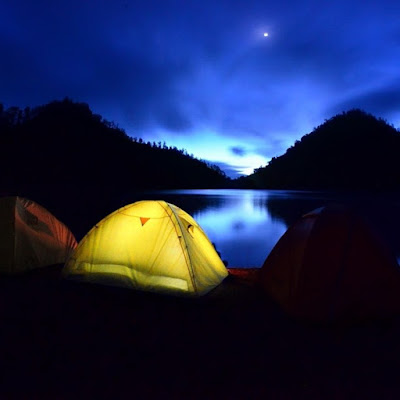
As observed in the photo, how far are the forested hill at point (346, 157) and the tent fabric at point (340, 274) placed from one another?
151m

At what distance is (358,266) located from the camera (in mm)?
4969

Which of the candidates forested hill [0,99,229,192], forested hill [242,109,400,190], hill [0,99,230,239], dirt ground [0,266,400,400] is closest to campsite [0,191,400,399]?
dirt ground [0,266,400,400]

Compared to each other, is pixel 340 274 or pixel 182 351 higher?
pixel 340 274

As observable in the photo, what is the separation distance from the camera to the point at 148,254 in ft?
20.1

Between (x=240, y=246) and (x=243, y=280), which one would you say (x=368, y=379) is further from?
(x=240, y=246)

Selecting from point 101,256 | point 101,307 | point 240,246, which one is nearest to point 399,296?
point 101,307

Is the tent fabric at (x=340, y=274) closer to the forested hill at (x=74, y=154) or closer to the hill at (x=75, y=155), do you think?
the hill at (x=75, y=155)

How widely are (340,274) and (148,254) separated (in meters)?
3.54

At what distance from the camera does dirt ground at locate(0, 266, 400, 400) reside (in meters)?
3.28

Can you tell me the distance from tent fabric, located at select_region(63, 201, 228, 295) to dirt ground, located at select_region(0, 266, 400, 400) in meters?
0.36

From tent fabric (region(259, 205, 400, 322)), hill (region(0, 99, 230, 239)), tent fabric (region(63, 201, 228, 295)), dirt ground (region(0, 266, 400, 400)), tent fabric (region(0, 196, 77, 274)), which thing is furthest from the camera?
hill (region(0, 99, 230, 239))

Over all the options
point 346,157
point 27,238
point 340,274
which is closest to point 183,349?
point 340,274

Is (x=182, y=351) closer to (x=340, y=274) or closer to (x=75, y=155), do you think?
(x=340, y=274)

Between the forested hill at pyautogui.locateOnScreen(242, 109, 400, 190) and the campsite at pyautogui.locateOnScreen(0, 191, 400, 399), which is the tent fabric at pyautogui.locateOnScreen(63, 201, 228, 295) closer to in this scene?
the campsite at pyautogui.locateOnScreen(0, 191, 400, 399)
